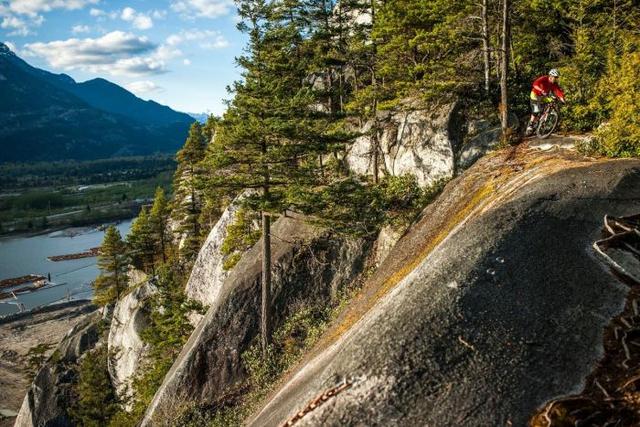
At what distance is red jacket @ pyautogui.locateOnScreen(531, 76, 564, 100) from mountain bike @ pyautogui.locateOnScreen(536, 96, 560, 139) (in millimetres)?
393

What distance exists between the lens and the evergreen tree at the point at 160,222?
48131 mm

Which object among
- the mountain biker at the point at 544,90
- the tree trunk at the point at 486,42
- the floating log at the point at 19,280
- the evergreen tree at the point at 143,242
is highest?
the tree trunk at the point at 486,42

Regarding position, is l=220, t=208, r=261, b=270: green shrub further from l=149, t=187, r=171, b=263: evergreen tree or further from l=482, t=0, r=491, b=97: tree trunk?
l=149, t=187, r=171, b=263: evergreen tree

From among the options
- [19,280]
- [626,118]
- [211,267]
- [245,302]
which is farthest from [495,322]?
[19,280]

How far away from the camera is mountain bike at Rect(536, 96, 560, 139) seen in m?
16.6

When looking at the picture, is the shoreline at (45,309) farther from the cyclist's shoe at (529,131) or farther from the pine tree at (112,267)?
the cyclist's shoe at (529,131)

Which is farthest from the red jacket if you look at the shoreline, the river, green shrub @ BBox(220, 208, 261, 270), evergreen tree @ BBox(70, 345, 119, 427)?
the river

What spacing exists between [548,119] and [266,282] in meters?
14.2

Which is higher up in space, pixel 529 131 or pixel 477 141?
pixel 529 131

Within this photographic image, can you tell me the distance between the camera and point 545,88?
54.2 feet

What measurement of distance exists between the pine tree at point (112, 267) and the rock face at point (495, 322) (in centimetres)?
4327

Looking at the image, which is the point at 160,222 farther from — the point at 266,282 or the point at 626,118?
the point at 626,118

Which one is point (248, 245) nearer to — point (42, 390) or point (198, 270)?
point (198, 270)

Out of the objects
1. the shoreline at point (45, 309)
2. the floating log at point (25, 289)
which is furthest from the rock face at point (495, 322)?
the floating log at point (25, 289)
